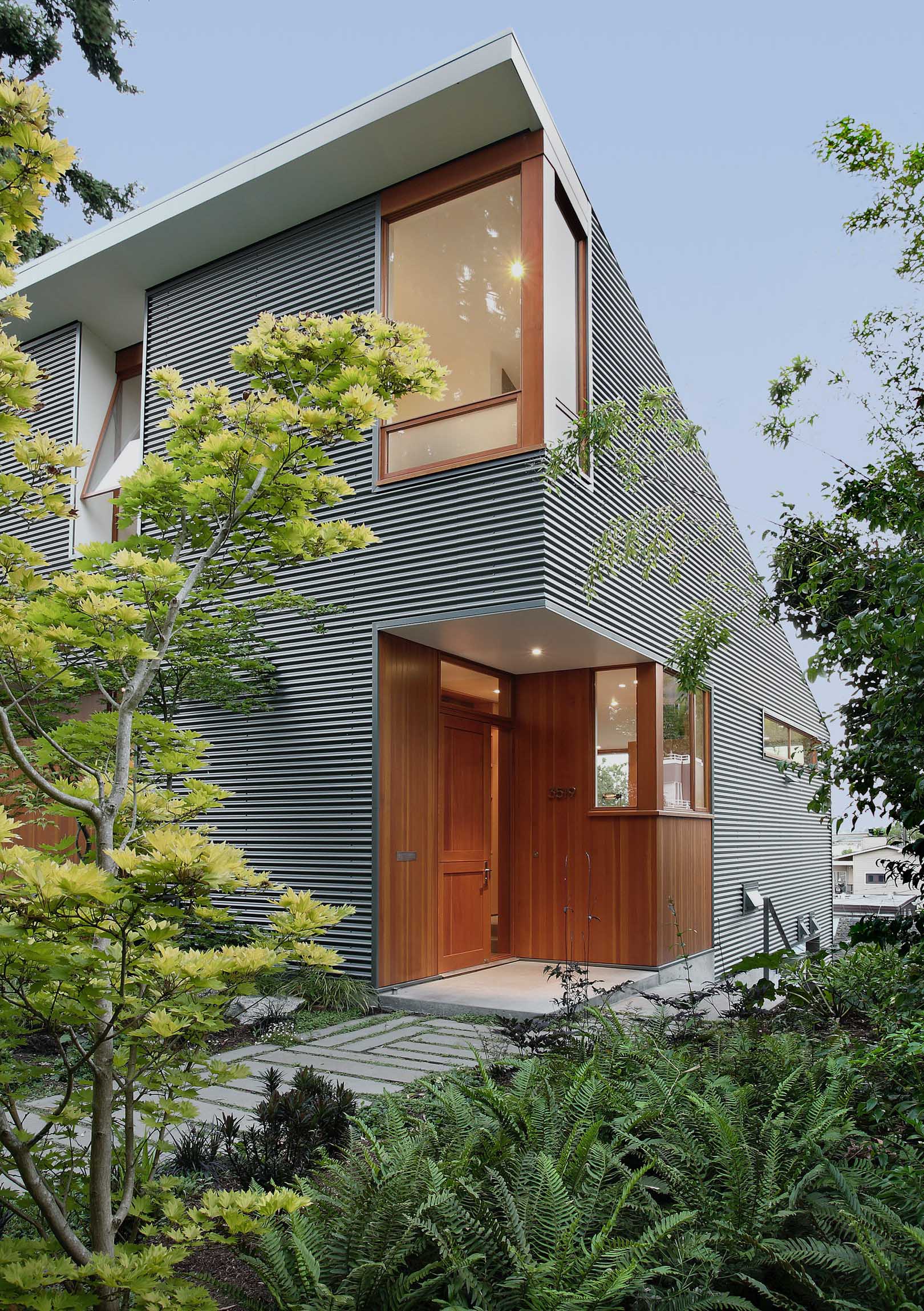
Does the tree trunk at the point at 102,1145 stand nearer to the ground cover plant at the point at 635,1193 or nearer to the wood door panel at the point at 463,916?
the ground cover plant at the point at 635,1193

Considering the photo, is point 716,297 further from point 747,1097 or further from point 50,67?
point 747,1097

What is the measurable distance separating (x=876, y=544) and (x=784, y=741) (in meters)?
9.34

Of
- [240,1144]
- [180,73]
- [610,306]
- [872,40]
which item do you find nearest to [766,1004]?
[240,1144]

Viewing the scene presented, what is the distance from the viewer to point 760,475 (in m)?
9.59

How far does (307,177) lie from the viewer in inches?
304

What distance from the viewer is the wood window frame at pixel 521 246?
6973mm

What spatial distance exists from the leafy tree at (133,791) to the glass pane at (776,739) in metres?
11.5

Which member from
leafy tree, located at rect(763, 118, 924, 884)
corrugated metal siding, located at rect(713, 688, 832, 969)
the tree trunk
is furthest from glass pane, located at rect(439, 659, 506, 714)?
the tree trunk

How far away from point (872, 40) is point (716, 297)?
38.8m

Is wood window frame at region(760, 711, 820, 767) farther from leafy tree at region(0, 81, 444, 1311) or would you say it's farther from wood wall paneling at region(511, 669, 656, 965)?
leafy tree at region(0, 81, 444, 1311)

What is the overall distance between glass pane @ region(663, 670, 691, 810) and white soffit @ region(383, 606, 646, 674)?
67cm

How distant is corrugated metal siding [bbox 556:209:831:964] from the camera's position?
25.6 feet

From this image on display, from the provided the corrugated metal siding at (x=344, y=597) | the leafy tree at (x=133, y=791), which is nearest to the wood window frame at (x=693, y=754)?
the corrugated metal siding at (x=344, y=597)

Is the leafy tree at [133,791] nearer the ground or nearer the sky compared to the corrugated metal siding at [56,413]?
nearer the ground
